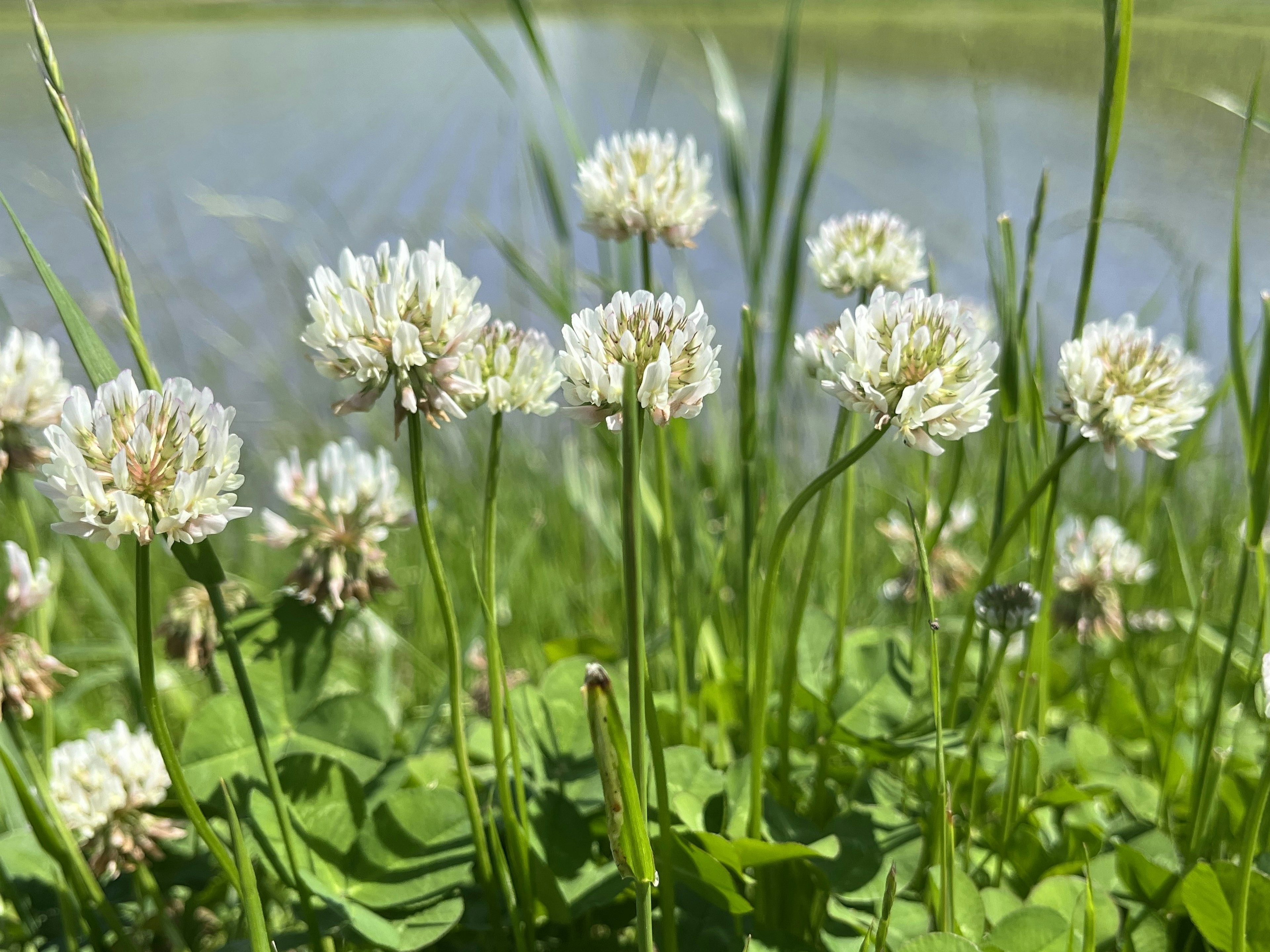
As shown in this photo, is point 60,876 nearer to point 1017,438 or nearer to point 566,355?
point 566,355

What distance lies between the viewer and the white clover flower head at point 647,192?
2.80 ft

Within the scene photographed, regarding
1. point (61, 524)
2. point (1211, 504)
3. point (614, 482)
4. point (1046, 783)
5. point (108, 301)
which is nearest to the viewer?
point (61, 524)

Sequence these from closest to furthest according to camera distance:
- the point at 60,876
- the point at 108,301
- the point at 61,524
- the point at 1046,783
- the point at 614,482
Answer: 1. the point at 61,524
2. the point at 60,876
3. the point at 614,482
4. the point at 1046,783
5. the point at 108,301

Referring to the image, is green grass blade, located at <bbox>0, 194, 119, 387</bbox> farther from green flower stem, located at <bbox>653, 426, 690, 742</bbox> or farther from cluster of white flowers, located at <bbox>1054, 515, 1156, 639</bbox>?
cluster of white flowers, located at <bbox>1054, 515, 1156, 639</bbox>

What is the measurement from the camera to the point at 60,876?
2.57 ft

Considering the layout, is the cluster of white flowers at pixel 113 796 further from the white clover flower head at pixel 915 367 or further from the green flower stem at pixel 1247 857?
the green flower stem at pixel 1247 857

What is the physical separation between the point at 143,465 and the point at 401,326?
156 millimetres

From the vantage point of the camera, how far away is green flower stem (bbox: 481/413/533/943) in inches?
26.5

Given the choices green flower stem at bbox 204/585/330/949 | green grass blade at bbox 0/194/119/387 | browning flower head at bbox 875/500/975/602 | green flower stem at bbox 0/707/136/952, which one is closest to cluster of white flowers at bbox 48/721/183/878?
green flower stem at bbox 0/707/136/952

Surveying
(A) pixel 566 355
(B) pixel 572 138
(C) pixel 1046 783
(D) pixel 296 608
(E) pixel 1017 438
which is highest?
(B) pixel 572 138

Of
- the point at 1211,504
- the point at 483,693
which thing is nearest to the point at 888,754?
the point at 483,693

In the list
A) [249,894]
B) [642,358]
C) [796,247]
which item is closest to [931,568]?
[796,247]

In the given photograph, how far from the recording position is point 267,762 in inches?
24.7

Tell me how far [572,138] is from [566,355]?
0.66m
